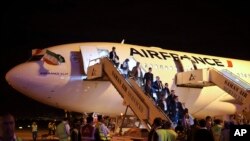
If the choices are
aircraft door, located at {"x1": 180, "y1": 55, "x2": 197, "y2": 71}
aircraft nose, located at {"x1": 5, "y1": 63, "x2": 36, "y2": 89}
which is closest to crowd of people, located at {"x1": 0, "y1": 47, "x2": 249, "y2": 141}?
aircraft door, located at {"x1": 180, "y1": 55, "x2": 197, "y2": 71}

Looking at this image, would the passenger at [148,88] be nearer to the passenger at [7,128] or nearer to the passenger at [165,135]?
the passenger at [165,135]

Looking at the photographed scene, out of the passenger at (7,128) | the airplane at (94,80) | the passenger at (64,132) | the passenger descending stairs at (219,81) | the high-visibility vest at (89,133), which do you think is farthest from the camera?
the airplane at (94,80)

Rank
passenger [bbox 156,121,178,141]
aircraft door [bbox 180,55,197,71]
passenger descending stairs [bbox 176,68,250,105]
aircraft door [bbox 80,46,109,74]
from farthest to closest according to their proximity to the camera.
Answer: aircraft door [bbox 180,55,197,71] < aircraft door [bbox 80,46,109,74] < passenger descending stairs [bbox 176,68,250,105] < passenger [bbox 156,121,178,141]

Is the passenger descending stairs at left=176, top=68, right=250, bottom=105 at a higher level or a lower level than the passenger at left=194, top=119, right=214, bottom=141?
higher

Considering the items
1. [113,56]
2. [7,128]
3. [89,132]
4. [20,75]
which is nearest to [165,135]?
[89,132]

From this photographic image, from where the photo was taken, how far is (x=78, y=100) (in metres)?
18.7

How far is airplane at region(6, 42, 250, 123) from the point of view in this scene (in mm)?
17984

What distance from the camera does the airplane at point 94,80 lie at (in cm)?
1798

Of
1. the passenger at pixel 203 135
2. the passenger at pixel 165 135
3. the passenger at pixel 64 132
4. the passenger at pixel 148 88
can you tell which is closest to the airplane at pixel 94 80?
the passenger at pixel 148 88

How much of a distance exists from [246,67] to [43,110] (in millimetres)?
60236

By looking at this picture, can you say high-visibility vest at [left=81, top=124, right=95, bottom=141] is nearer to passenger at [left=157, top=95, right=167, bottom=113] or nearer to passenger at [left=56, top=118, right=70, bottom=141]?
passenger at [left=56, top=118, right=70, bottom=141]

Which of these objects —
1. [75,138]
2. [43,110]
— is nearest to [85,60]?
[75,138]

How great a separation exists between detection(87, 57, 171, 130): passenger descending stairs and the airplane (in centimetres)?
54

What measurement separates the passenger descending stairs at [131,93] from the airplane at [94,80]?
0.54 meters
